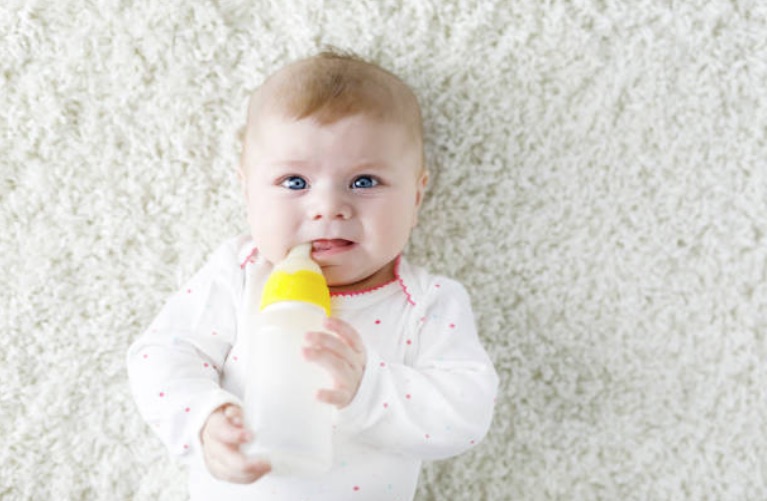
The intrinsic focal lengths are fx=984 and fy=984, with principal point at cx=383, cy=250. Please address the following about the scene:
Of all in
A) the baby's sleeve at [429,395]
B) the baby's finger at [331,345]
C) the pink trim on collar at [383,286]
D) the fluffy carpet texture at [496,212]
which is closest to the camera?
the baby's finger at [331,345]

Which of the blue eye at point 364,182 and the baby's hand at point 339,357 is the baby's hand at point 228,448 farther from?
the blue eye at point 364,182

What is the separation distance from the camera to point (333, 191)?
119cm

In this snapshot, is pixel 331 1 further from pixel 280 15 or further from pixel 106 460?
pixel 106 460

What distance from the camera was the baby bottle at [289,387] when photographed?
1.04 m

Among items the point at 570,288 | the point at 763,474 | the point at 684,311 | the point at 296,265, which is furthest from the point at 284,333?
the point at 763,474

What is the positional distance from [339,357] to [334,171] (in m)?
0.25

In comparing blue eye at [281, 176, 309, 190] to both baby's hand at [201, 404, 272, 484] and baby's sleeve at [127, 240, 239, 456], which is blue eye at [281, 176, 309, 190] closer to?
baby's sleeve at [127, 240, 239, 456]

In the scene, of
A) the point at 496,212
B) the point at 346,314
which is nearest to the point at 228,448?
the point at 346,314

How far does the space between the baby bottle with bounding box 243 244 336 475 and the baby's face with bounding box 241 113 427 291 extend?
134mm

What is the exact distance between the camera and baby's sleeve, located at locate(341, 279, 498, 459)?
45.4 inches

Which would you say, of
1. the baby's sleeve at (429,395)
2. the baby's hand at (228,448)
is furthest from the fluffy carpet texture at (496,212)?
the baby's hand at (228,448)

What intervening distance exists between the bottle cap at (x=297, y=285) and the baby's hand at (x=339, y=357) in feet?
0.10

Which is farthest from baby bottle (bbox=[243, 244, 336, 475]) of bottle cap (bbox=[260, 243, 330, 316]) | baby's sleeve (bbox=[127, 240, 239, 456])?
baby's sleeve (bbox=[127, 240, 239, 456])

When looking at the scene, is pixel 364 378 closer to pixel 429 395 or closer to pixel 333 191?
pixel 429 395
